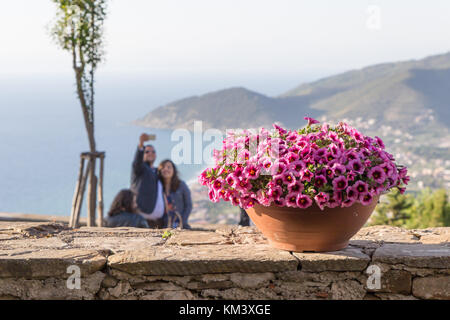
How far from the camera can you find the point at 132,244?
7.58ft

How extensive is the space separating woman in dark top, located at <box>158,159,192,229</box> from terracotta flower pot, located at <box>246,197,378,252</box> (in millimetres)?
2904

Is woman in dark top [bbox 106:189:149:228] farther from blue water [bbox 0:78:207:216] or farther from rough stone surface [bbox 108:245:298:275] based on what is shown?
rough stone surface [bbox 108:245:298:275]

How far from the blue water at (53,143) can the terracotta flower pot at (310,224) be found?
7.71 ft

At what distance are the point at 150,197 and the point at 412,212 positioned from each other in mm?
9210

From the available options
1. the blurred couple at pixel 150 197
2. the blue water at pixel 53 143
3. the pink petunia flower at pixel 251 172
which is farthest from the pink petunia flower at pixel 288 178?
the blurred couple at pixel 150 197

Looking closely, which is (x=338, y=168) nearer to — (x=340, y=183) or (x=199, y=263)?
(x=340, y=183)

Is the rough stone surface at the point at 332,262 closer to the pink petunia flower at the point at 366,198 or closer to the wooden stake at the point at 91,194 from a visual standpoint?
the pink petunia flower at the point at 366,198

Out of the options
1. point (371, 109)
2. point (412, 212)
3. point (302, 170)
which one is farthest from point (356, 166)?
point (371, 109)

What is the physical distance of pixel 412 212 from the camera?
12.1 metres

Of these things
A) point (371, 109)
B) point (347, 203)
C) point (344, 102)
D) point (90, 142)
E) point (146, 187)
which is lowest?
point (146, 187)

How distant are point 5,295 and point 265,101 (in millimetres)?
36955

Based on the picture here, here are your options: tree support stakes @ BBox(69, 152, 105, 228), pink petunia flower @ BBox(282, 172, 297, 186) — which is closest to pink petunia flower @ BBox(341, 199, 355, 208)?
pink petunia flower @ BBox(282, 172, 297, 186)

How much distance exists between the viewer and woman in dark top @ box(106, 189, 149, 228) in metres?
4.88

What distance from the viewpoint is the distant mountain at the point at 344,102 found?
34938 millimetres
